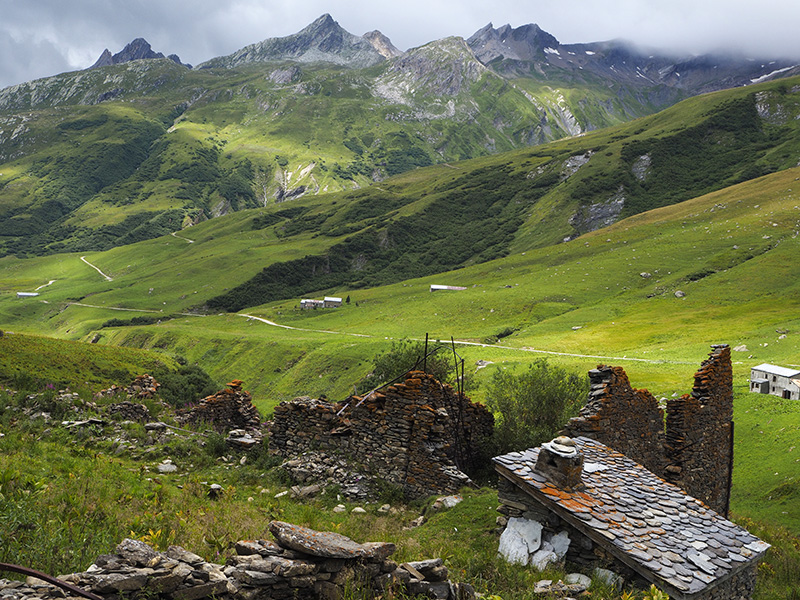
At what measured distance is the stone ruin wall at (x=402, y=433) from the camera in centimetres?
1662

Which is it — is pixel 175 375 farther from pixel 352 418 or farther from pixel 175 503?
pixel 175 503

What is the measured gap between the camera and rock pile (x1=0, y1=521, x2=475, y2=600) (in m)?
5.93

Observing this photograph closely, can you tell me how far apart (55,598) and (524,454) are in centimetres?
866

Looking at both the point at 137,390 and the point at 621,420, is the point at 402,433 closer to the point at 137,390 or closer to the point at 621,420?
the point at 621,420

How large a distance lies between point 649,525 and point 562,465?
1.81 meters

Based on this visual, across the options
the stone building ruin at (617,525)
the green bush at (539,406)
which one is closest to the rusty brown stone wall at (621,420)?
the stone building ruin at (617,525)

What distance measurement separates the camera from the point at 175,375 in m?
39.9

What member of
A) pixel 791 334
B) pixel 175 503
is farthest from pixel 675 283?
pixel 175 503

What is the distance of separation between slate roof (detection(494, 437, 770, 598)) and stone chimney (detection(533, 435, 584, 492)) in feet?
0.45

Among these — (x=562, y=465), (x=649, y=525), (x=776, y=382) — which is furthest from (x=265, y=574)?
(x=776, y=382)

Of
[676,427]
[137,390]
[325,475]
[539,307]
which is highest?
[137,390]

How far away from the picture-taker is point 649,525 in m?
9.60

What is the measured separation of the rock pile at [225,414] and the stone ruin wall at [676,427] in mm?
15452

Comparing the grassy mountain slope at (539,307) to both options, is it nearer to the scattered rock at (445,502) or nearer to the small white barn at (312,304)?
the small white barn at (312,304)
